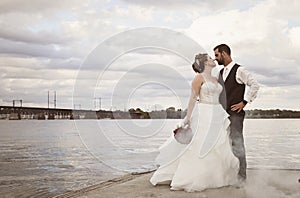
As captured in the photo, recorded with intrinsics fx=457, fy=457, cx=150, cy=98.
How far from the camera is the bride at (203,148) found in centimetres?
788

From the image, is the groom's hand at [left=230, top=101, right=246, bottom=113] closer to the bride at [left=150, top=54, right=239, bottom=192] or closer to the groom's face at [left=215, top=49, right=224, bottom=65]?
the bride at [left=150, top=54, right=239, bottom=192]

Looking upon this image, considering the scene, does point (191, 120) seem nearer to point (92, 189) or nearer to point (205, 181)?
point (205, 181)

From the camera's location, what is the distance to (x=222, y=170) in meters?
7.98

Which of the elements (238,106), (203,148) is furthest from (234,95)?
(203,148)

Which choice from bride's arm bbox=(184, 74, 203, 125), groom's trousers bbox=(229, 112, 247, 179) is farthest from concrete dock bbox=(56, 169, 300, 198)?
bride's arm bbox=(184, 74, 203, 125)

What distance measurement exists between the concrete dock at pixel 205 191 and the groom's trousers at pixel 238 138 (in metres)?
0.39

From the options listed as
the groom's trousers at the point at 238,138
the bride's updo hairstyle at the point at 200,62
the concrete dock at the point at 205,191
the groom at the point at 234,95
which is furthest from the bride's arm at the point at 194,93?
the concrete dock at the point at 205,191

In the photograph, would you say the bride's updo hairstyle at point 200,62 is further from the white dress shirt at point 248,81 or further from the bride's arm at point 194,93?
the white dress shirt at point 248,81

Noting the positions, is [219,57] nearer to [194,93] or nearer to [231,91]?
[231,91]

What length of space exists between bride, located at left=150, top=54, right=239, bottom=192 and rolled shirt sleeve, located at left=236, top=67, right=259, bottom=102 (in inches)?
15.9

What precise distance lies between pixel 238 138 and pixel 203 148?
2.61 feet

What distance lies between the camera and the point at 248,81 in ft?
26.2

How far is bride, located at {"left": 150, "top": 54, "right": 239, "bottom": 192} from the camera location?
788 cm

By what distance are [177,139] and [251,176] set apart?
2383mm
